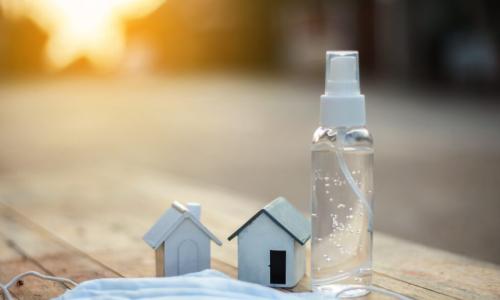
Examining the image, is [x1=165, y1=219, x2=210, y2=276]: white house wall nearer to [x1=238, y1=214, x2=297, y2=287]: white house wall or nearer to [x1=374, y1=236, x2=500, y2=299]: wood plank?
[x1=238, y1=214, x2=297, y2=287]: white house wall

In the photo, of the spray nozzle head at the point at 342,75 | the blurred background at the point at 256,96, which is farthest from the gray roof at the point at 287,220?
the blurred background at the point at 256,96

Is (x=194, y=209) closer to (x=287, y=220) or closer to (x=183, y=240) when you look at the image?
(x=183, y=240)

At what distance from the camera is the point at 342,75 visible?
118 centimetres

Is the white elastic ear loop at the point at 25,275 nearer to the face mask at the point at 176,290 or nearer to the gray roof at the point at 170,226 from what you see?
the face mask at the point at 176,290

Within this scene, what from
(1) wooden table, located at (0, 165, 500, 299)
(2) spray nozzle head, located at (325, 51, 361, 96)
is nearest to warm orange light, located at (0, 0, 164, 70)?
(1) wooden table, located at (0, 165, 500, 299)

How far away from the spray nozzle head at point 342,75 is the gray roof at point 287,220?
21cm

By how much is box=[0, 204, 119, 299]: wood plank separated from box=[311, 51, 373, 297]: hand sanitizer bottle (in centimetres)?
40

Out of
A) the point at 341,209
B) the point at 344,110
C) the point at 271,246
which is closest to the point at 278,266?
the point at 271,246

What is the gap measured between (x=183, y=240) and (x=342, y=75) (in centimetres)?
39

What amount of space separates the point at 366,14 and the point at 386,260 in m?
11.9

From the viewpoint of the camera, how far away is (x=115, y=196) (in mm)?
2279

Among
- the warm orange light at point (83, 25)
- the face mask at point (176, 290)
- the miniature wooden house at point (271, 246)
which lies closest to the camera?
the face mask at point (176, 290)

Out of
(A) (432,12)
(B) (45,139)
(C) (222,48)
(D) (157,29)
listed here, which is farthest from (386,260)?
(D) (157,29)

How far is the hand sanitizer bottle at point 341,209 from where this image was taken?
1225 millimetres
